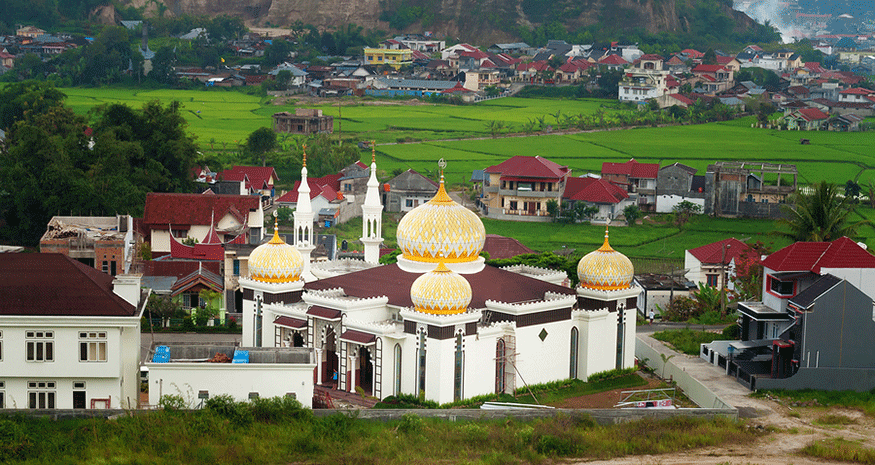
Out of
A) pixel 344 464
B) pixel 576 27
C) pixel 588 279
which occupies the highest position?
pixel 576 27

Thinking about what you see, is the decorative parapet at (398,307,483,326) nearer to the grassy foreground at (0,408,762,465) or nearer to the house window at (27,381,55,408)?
the grassy foreground at (0,408,762,465)

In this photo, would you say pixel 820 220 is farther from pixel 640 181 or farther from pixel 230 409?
pixel 640 181

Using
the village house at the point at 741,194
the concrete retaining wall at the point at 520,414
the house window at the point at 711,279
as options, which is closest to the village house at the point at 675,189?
→ the village house at the point at 741,194

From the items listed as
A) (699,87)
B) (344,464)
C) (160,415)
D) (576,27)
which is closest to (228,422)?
(160,415)

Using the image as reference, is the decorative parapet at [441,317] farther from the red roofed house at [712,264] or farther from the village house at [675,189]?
the village house at [675,189]

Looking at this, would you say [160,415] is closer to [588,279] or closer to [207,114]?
[588,279]

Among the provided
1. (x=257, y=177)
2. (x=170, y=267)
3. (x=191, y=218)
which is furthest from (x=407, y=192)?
(x=170, y=267)
